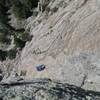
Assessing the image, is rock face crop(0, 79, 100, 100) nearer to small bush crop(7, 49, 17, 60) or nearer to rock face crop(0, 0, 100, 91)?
rock face crop(0, 0, 100, 91)

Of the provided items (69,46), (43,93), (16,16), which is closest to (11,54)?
(16,16)

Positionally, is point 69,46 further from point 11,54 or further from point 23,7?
point 23,7

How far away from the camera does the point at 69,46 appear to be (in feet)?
62.2

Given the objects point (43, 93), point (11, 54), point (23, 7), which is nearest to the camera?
point (43, 93)

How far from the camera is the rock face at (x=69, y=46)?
1680cm

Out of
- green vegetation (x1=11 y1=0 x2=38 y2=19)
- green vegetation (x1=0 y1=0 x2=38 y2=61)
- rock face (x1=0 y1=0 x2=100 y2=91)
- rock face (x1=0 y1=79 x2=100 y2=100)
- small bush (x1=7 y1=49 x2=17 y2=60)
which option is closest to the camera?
rock face (x1=0 y1=79 x2=100 y2=100)

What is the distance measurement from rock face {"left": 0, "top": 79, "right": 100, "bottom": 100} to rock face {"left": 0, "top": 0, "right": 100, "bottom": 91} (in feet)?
24.5

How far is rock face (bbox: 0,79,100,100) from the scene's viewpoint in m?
6.45

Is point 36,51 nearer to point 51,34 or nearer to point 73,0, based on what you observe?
point 51,34

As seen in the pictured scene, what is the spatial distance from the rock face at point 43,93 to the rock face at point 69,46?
7.48 m

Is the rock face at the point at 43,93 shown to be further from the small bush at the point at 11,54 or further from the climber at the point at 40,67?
the small bush at the point at 11,54

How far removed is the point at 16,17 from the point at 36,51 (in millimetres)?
14052

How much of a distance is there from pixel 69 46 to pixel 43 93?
12541mm

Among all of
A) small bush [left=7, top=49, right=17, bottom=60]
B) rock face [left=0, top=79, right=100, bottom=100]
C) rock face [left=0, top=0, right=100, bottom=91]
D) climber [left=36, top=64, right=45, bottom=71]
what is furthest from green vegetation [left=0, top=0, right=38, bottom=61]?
rock face [left=0, top=79, right=100, bottom=100]
